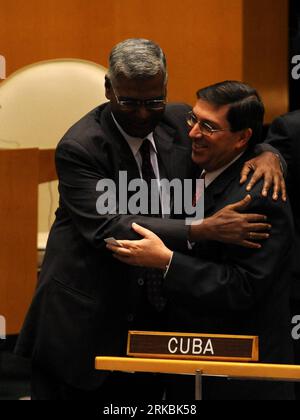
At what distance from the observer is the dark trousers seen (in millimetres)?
2912

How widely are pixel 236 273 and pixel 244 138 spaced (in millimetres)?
366

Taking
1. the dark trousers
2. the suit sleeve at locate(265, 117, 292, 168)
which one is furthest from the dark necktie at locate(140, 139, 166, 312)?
the suit sleeve at locate(265, 117, 292, 168)

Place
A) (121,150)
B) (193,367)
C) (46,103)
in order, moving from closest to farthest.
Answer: (193,367), (121,150), (46,103)

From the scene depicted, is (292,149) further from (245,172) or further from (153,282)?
(153,282)

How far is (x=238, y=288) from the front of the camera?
267 centimetres

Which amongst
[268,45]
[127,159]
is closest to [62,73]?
[268,45]

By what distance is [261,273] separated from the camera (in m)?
2.67

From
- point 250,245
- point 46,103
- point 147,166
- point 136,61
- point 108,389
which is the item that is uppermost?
point 46,103

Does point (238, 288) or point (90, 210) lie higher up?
point (90, 210)

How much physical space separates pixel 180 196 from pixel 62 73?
2180 mm

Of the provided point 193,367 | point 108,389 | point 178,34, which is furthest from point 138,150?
point 178,34

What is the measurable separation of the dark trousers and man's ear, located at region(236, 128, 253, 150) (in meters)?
0.70

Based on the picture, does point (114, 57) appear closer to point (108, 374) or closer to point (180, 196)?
point (180, 196)
